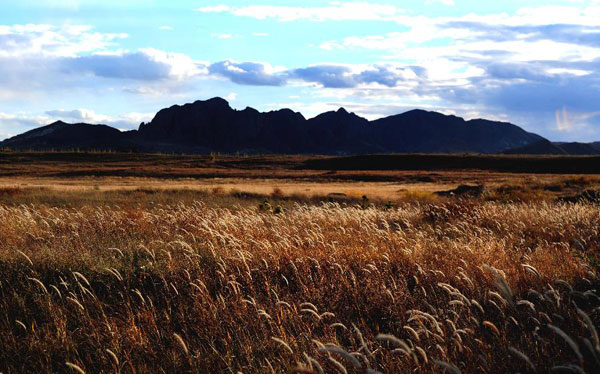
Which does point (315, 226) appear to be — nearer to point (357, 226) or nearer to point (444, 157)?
point (357, 226)

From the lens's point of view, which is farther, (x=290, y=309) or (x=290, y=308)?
(x=290, y=309)

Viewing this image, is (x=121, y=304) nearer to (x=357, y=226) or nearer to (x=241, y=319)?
(x=241, y=319)

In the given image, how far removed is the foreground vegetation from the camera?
4.20 metres

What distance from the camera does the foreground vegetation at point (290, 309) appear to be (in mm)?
4195

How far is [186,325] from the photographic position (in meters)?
5.21

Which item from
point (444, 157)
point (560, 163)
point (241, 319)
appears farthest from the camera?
point (444, 157)

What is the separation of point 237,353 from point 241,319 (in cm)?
43

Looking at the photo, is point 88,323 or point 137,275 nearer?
point 88,323

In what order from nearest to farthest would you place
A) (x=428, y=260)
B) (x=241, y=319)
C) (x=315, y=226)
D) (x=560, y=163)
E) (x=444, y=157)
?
1. (x=241, y=319)
2. (x=428, y=260)
3. (x=315, y=226)
4. (x=560, y=163)
5. (x=444, y=157)

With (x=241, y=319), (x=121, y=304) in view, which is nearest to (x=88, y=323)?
(x=121, y=304)

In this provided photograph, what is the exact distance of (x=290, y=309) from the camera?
5.37 meters

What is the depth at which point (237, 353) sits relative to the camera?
4.73m

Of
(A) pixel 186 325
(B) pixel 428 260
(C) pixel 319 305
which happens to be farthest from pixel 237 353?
(B) pixel 428 260

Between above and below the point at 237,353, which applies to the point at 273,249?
above
